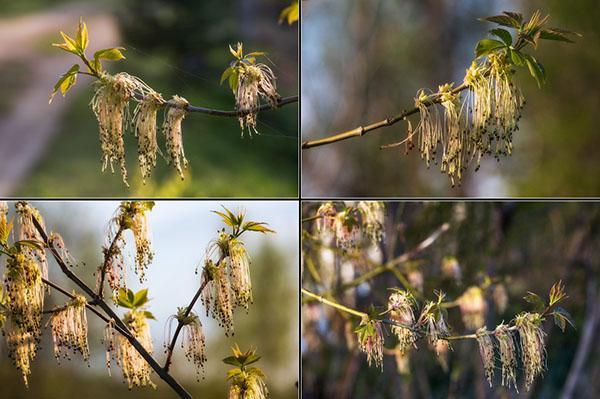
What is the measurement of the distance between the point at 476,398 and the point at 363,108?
0.71 m

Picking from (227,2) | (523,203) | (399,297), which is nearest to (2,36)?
(227,2)

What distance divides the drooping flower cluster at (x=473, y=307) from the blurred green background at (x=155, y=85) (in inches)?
18.2

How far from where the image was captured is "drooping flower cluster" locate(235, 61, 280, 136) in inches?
60.5

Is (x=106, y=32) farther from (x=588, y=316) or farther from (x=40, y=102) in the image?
(x=588, y=316)

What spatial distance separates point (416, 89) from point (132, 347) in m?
0.88

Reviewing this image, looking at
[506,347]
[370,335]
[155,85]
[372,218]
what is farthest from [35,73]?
[506,347]

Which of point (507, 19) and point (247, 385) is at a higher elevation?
point (507, 19)

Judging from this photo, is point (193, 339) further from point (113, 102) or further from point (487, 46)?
point (487, 46)

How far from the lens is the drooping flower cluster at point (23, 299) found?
5.35 ft

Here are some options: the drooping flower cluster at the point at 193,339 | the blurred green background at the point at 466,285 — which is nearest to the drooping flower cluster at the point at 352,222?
the blurred green background at the point at 466,285

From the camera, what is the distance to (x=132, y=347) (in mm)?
1697

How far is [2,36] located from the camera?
193cm

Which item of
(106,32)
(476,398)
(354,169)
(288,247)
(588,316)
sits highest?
(106,32)

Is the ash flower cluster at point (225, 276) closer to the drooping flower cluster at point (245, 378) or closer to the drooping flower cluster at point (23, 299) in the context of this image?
the drooping flower cluster at point (245, 378)
